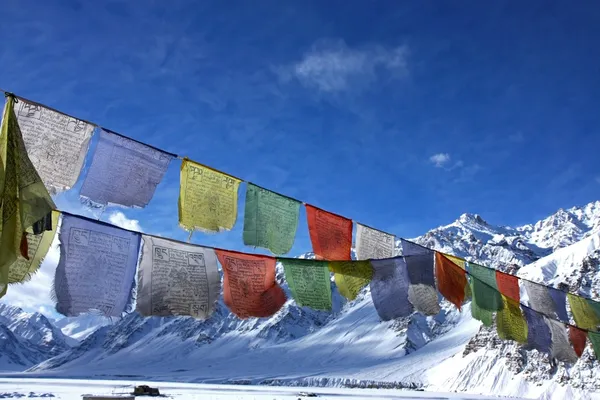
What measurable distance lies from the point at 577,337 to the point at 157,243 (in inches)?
473

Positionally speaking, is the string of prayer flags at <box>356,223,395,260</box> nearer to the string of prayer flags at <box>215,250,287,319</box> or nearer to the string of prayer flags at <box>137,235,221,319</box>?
the string of prayer flags at <box>215,250,287,319</box>

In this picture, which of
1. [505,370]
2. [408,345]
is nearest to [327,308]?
[505,370]

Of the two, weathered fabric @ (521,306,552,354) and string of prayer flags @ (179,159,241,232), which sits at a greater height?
string of prayer flags @ (179,159,241,232)

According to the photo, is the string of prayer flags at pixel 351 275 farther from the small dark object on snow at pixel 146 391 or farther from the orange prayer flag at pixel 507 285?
the small dark object on snow at pixel 146 391

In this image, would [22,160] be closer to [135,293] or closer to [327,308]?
[135,293]

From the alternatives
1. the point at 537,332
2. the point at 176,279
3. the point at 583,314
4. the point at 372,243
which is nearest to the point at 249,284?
the point at 176,279

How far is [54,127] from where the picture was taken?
6113 mm

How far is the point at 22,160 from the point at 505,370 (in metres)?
135

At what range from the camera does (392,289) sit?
10.1 metres

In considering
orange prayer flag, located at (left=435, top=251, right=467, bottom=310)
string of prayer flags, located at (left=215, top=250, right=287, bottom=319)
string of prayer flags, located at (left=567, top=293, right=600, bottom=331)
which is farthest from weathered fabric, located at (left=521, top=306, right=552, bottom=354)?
string of prayer flags, located at (left=215, top=250, right=287, bottom=319)

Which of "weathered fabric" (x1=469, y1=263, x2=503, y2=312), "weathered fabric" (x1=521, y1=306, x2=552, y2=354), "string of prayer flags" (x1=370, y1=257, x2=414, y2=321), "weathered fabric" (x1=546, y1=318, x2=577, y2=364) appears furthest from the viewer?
"weathered fabric" (x1=546, y1=318, x2=577, y2=364)

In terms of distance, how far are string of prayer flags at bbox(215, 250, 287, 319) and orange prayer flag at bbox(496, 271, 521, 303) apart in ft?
22.1

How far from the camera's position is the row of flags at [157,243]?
5586 millimetres

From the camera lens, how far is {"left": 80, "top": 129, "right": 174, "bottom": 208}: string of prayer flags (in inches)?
255
